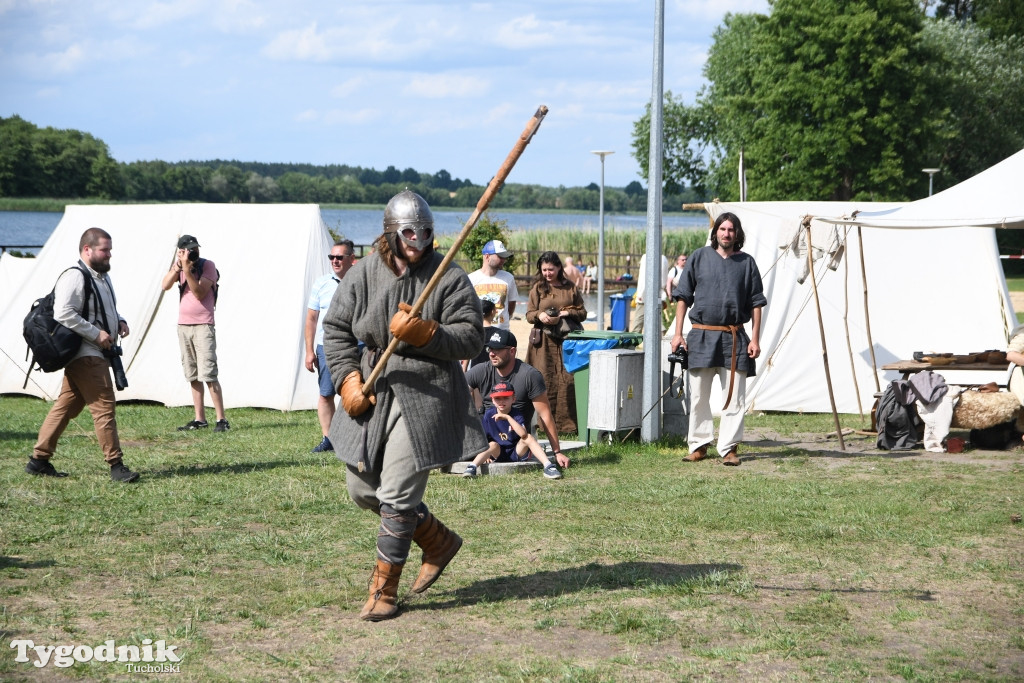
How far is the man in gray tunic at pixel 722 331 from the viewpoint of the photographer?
9.01m

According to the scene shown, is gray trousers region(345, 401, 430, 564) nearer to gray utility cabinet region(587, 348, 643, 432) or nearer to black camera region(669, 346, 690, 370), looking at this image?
black camera region(669, 346, 690, 370)

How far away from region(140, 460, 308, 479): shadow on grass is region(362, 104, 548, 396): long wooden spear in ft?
12.8

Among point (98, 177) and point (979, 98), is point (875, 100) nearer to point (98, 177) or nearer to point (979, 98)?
point (979, 98)

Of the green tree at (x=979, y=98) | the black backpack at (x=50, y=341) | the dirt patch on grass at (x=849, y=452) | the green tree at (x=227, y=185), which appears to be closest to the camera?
the black backpack at (x=50, y=341)

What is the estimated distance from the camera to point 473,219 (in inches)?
192

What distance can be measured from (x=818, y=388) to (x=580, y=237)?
31374 millimetres

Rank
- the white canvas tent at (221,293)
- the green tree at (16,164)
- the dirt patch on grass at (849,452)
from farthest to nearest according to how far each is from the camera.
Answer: the green tree at (16,164)
the white canvas tent at (221,293)
the dirt patch on grass at (849,452)

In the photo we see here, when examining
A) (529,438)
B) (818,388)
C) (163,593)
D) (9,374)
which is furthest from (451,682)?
(9,374)

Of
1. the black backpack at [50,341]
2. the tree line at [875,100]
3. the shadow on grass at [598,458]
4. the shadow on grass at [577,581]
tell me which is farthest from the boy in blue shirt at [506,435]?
the tree line at [875,100]

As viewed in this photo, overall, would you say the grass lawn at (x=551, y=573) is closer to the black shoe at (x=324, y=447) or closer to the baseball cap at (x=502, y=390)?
the black shoe at (x=324, y=447)

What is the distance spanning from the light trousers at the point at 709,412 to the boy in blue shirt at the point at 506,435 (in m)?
1.41

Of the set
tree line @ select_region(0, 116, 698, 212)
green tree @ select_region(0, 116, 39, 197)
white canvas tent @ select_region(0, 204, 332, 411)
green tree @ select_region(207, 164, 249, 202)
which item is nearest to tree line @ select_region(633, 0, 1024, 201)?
tree line @ select_region(0, 116, 698, 212)

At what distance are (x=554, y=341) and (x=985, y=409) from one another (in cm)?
379

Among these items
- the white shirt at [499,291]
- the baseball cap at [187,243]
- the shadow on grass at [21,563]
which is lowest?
the shadow on grass at [21,563]
